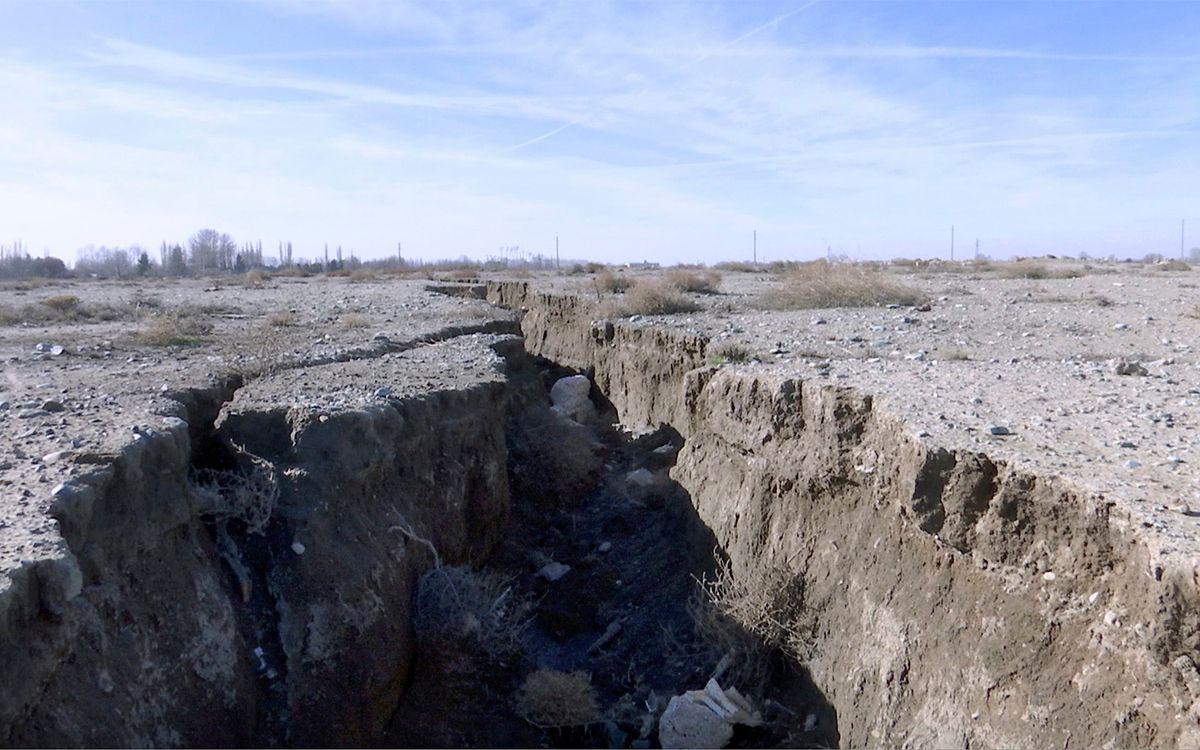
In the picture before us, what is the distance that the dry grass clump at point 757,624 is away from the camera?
21.5 ft

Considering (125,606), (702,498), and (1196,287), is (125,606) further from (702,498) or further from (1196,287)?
(1196,287)

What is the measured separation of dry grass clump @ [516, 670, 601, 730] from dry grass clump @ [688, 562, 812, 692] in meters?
1.06

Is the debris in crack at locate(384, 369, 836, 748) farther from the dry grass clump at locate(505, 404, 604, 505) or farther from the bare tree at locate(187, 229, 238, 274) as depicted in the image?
the bare tree at locate(187, 229, 238, 274)

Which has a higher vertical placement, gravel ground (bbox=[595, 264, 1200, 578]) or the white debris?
gravel ground (bbox=[595, 264, 1200, 578])

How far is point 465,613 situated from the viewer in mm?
6520

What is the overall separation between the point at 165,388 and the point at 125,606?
2.77m

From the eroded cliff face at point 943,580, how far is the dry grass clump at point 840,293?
729 cm

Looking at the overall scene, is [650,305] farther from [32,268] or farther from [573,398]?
[32,268]

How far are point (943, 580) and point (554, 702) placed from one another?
270 centimetres

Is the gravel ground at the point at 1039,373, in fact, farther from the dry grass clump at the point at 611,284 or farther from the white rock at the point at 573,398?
the dry grass clump at the point at 611,284

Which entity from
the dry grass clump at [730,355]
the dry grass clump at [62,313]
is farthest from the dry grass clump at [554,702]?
the dry grass clump at [62,313]

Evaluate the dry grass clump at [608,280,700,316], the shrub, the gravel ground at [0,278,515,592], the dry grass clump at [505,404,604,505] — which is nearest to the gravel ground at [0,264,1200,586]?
the gravel ground at [0,278,515,592]

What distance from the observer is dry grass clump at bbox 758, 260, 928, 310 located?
49.7 feet

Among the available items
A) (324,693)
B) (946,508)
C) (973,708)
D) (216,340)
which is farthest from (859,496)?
(216,340)
